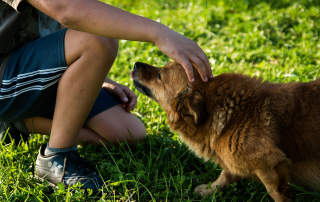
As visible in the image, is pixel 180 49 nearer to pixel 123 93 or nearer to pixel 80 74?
pixel 80 74

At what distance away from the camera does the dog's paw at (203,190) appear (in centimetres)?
247

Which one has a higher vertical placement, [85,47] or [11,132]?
[85,47]

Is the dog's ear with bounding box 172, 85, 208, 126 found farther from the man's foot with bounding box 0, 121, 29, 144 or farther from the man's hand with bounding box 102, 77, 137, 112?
the man's foot with bounding box 0, 121, 29, 144

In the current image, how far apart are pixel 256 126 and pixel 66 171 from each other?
158 cm

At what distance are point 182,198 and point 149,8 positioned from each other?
550cm

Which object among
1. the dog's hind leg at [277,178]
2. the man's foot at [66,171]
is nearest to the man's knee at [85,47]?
the man's foot at [66,171]

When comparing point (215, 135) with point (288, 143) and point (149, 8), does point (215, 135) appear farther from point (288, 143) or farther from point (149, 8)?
point (149, 8)

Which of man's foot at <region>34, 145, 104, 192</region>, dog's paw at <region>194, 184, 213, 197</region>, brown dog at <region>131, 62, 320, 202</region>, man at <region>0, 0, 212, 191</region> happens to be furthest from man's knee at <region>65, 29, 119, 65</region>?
dog's paw at <region>194, 184, 213, 197</region>

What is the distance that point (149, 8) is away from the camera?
23.0ft

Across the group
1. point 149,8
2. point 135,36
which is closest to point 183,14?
point 149,8

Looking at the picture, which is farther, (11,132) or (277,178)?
(11,132)

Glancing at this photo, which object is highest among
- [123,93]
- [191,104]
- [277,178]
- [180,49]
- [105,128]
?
[180,49]

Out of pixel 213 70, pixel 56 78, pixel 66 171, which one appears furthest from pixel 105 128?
pixel 213 70

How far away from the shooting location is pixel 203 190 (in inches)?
98.7
